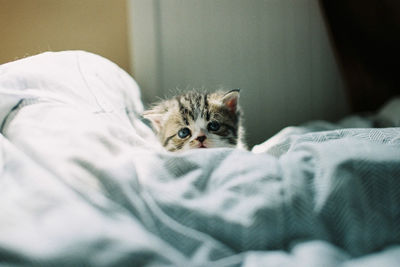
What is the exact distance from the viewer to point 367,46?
1.54 metres

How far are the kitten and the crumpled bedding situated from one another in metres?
0.50

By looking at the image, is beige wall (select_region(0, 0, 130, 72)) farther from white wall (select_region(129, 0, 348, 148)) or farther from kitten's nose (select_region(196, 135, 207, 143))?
kitten's nose (select_region(196, 135, 207, 143))

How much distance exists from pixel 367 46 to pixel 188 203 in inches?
58.2

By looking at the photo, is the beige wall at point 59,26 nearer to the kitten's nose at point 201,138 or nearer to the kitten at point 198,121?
the kitten at point 198,121

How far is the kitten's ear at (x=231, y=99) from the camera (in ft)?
3.65

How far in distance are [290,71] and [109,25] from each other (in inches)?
35.2

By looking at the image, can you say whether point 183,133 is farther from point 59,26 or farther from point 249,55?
point 59,26

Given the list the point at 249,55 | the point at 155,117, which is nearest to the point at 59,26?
the point at 155,117

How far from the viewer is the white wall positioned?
4.52 feet

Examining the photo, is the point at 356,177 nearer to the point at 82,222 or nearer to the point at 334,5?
the point at 82,222

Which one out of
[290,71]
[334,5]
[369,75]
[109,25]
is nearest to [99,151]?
[109,25]

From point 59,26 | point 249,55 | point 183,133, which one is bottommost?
point 183,133

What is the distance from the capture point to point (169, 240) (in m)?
0.44

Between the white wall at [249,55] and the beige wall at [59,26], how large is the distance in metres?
0.10
